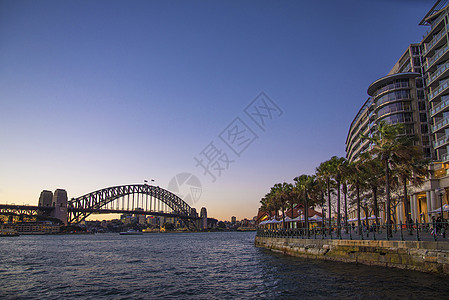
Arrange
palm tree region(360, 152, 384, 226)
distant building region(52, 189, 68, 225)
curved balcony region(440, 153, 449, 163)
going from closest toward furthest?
1. palm tree region(360, 152, 384, 226)
2. curved balcony region(440, 153, 449, 163)
3. distant building region(52, 189, 68, 225)

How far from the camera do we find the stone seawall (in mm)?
19375

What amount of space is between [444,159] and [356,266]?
36310 millimetres

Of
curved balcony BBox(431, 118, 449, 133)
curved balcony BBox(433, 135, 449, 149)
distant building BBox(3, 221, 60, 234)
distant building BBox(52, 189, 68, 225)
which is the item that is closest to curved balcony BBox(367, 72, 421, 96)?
curved balcony BBox(431, 118, 449, 133)

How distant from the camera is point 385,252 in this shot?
76.7 feet

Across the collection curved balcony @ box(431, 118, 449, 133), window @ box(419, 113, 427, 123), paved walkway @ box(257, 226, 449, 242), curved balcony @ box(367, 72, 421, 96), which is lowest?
paved walkway @ box(257, 226, 449, 242)

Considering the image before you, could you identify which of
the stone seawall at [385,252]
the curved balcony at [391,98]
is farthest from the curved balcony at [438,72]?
the stone seawall at [385,252]

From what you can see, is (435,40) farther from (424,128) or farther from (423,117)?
(424,128)

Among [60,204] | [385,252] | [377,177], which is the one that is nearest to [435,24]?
[377,177]

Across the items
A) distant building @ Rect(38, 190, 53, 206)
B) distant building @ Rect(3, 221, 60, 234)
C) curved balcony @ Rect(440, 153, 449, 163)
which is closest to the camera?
curved balcony @ Rect(440, 153, 449, 163)

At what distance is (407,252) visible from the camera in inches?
845

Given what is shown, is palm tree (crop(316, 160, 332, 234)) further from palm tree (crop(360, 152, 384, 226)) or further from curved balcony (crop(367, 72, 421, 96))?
curved balcony (crop(367, 72, 421, 96))

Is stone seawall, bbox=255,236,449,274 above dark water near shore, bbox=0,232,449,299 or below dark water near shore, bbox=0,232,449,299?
above

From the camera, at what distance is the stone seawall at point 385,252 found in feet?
63.6

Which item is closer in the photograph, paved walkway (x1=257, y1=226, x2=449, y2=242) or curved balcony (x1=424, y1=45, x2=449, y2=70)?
paved walkway (x1=257, y1=226, x2=449, y2=242)
